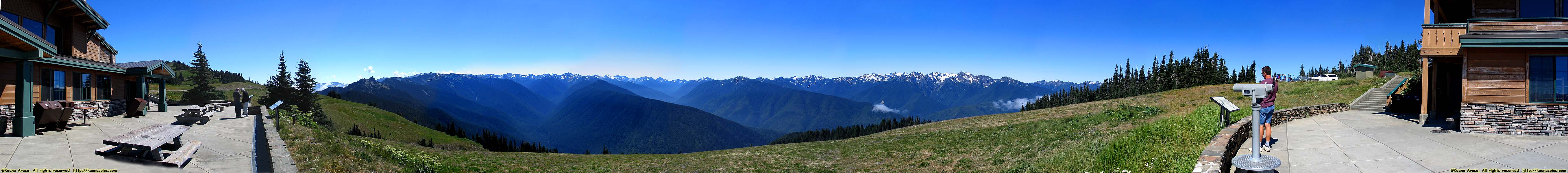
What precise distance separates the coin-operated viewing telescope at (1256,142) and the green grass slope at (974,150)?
0.96 meters

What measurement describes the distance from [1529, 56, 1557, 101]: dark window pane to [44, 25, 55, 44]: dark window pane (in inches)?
1273

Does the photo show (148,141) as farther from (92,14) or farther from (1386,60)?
(1386,60)

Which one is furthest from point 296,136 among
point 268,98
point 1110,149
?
point 268,98

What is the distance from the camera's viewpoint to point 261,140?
10.3 m

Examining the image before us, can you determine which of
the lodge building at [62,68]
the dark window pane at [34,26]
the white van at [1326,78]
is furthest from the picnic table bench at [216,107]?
the white van at [1326,78]

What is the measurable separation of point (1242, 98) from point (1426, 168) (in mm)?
28126

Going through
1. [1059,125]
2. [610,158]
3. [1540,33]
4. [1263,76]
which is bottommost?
[610,158]

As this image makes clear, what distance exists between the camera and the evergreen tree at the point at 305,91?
44688 millimetres

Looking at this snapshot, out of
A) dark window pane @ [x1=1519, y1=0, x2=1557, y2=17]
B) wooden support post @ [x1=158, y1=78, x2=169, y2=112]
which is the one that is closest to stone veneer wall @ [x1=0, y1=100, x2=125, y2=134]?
wooden support post @ [x1=158, y1=78, x2=169, y2=112]

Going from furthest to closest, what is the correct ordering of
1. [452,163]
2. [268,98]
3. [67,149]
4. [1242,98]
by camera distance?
[268,98], [1242,98], [452,163], [67,149]

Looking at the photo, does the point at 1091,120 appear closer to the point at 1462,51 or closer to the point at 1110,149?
the point at 1462,51

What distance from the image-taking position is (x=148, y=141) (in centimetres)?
677

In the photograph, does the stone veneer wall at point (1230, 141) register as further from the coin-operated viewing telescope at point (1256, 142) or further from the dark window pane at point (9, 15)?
the dark window pane at point (9, 15)

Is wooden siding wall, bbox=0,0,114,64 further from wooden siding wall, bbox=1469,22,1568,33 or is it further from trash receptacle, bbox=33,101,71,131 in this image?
wooden siding wall, bbox=1469,22,1568,33
